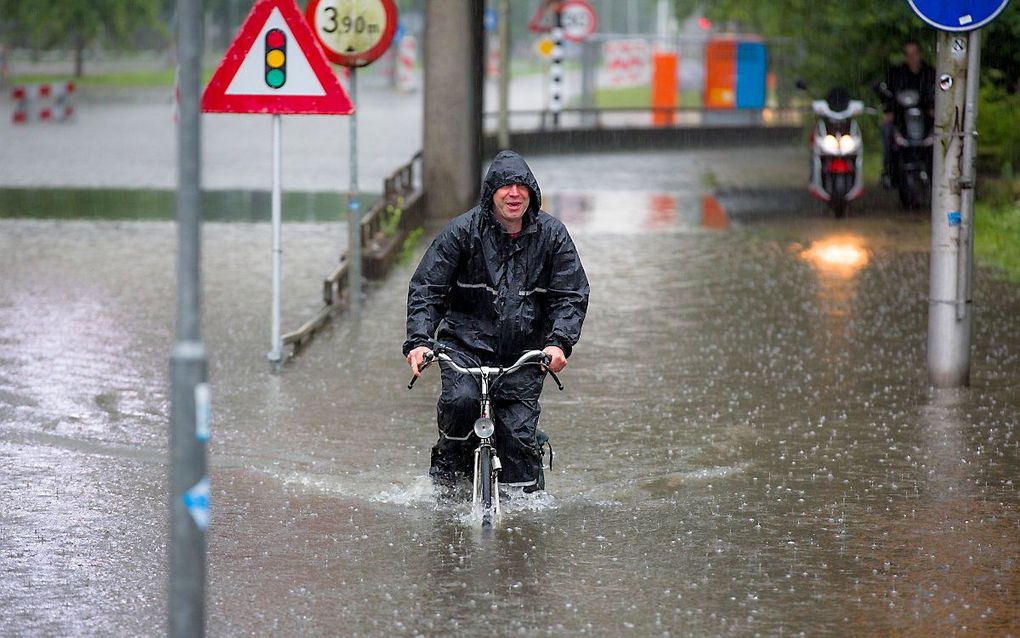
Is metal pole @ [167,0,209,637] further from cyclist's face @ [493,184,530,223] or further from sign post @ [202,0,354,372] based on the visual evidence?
sign post @ [202,0,354,372]

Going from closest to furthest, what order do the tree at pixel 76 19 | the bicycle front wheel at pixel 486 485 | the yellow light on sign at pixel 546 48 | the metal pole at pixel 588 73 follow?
the bicycle front wheel at pixel 486 485 < the yellow light on sign at pixel 546 48 < the metal pole at pixel 588 73 < the tree at pixel 76 19

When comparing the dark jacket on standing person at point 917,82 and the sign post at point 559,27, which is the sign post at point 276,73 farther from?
the sign post at point 559,27

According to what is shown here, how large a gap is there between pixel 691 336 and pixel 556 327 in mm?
5094

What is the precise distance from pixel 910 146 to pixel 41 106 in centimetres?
2470

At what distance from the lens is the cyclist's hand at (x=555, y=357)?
7.56 meters

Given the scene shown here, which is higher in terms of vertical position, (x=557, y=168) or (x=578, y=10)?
(x=578, y=10)

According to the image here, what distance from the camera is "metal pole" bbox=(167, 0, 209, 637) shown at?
4.57m

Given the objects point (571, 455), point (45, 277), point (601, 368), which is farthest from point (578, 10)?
point (571, 455)

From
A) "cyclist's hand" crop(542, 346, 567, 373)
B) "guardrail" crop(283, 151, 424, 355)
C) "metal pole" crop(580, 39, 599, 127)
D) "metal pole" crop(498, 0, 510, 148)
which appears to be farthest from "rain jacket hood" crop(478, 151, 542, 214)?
"metal pole" crop(580, 39, 599, 127)

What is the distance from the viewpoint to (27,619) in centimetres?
628

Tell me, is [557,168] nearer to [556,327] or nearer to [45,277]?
[45,277]

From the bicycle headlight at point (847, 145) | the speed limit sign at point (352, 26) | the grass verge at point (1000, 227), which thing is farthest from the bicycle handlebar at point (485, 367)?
the bicycle headlight at point (847, 145)

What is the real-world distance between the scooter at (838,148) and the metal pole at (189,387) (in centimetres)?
1592

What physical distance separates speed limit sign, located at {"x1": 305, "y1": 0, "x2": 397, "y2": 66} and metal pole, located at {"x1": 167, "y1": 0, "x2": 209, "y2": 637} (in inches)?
345
